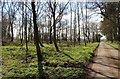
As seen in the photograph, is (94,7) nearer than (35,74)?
No

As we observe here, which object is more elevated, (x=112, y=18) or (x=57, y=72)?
(x=112, y=18)

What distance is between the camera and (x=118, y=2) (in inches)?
661

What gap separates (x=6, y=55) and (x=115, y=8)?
10974 mm

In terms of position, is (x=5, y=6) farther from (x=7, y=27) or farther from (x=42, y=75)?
(x=42, y=75)

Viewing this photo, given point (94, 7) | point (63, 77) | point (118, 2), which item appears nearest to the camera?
point (63, 77)

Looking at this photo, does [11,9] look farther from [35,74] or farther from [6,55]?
[35,74]

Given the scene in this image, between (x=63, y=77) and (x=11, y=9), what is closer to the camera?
(x=63, y=77)

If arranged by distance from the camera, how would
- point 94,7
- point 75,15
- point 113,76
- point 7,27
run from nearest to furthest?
point 113,76, point 94,7, point 75,15, point 7,27

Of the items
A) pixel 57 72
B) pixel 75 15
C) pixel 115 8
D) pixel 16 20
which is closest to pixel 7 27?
pixel 16 20

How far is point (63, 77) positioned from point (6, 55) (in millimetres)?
7883

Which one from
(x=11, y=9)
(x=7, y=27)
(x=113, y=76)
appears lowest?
(x=113, y=76)

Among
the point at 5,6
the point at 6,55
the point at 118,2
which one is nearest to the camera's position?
the point at 6,55

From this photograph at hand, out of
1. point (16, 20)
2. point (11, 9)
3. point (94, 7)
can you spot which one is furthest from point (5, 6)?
point (94, 7)

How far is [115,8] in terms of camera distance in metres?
18.3
